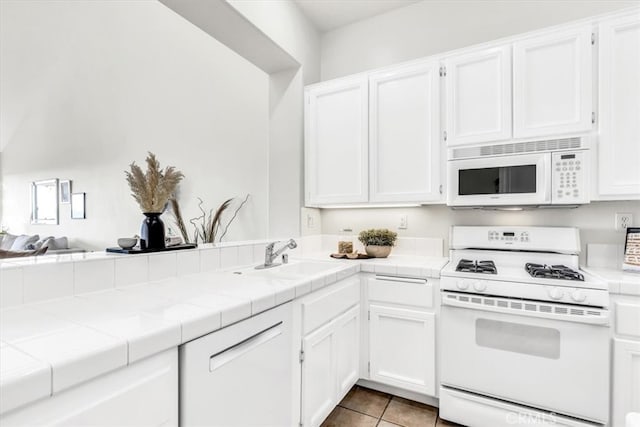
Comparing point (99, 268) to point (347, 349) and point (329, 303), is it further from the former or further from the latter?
point (347, 349)

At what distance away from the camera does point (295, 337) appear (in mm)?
1428

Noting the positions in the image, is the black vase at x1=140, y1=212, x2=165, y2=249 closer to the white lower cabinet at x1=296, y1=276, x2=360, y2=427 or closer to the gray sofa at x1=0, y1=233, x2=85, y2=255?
the white lower cabinet at x1=296, y1=276, x2=360, y2=427

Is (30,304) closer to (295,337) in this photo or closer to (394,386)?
(295,337)

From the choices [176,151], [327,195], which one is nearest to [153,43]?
[176,151]

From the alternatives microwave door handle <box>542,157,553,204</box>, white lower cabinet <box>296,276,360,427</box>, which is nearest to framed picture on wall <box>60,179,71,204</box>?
white lower cabinet <box>296,276,360,427</box>

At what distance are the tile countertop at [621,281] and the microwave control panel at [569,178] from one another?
398 millimetres

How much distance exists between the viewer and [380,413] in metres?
1.92

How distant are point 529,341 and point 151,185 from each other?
79.4 inches

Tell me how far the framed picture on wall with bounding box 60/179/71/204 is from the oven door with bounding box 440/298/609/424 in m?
5.81

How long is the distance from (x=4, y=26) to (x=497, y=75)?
18.5 feet

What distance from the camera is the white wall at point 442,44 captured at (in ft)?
6.36

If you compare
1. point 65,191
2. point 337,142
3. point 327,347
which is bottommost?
point 327,347

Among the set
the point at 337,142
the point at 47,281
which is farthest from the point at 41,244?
the point at 337,142

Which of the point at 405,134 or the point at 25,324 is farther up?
the point at 405,134
